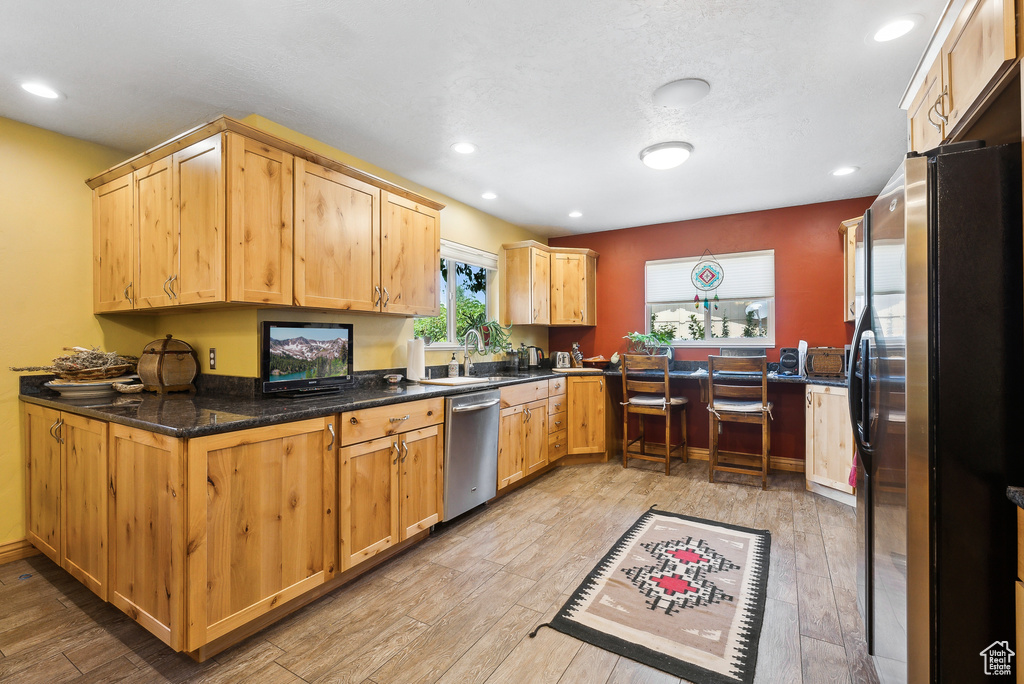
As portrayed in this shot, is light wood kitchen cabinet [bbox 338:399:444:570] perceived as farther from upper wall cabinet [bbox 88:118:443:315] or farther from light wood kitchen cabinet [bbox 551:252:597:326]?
light wood kitchen cabinet [bbox 551:252:597:326]

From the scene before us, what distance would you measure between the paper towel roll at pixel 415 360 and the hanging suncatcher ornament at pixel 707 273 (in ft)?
10.2

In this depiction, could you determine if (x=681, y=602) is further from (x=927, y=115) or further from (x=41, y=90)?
(x=41, y=90)

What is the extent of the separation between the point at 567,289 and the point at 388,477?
3234 mm

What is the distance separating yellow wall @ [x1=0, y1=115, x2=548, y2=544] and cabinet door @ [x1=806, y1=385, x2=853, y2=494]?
3.64 m

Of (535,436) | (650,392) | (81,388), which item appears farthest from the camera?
(650,392)


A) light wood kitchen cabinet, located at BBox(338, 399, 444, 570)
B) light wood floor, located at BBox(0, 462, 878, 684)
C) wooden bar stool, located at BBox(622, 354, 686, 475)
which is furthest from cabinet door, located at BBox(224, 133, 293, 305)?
wooden bar stool, located at BBox(622, 354, 686, 475)

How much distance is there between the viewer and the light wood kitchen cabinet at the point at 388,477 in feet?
7.42

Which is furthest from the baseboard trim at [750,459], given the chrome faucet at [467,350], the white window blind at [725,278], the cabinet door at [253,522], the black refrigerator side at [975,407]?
the cabinet door at [253,522]

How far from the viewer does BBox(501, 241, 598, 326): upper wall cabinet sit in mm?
4824

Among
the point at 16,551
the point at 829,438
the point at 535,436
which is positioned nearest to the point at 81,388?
the point at 16,551

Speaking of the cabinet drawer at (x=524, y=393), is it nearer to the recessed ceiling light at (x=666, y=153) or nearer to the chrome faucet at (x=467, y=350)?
the chrome faucet at (x=467, y=350)

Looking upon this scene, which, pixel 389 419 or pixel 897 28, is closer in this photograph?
pixel 897 28

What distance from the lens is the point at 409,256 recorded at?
3.16m

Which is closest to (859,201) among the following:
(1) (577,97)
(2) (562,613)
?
(1) (577,97)
